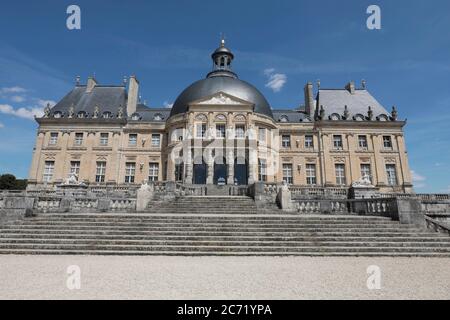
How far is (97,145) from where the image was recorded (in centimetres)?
3147

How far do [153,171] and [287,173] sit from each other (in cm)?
1610

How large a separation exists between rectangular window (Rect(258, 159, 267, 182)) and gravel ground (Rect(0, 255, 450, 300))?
70.3ft

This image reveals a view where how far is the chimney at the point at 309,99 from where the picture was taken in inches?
1386

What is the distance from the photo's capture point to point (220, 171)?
28.2 meters

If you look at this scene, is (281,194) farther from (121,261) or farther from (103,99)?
(103,99)

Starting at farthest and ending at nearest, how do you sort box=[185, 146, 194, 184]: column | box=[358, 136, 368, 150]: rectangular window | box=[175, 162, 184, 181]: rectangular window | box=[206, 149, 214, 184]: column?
box=[358, 136, 368, 150]: rectangular window < box=[175, 162, 184, 181]: rectangular window < box=[206, 149, 214, 184]: column < box=[185, 146, 194, 184]: column

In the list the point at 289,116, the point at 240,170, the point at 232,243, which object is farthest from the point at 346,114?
the point at 232,243

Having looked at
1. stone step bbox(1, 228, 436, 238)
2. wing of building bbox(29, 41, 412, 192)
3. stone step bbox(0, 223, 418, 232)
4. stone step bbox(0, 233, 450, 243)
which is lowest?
stone step bbox(0, 233, 450, 243)

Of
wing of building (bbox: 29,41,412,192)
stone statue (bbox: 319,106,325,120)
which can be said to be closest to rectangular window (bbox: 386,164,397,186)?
wing of building (bbox: 29,41,412,192)

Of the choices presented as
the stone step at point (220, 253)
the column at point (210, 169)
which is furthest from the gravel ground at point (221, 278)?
the column at point (210, 169)

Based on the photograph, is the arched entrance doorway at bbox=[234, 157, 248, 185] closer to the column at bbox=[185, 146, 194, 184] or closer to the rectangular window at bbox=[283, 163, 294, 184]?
the column at bbox=[185, 146, 194, 184]

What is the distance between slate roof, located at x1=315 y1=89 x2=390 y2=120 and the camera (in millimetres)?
33769

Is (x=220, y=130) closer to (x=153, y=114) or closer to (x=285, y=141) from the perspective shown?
(x=285, y=141)
